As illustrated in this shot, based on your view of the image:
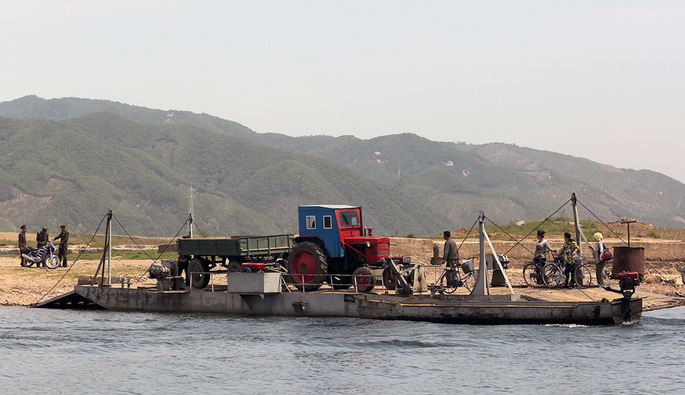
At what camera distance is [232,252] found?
25.6 metres

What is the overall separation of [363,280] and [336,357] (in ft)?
16.4

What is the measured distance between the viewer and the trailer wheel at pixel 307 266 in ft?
79.7

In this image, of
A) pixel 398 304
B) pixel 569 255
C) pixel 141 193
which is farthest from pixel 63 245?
pixel 141 193

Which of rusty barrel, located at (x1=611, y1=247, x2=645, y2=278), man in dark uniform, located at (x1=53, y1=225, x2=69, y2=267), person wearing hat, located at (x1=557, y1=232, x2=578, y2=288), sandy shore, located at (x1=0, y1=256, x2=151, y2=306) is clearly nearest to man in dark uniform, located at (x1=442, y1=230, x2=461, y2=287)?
person wearing hat, located at (x1=557, y1=232, x2=578, y2=288)

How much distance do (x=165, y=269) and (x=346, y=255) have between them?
620cm

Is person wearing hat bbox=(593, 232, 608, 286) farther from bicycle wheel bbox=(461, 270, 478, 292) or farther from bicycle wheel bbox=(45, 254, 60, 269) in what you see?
bicycle wheel bbox=(45, 254, 60, 269)

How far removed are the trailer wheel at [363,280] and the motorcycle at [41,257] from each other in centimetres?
1819

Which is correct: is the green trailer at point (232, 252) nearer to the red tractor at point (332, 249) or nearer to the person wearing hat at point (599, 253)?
the red tractor at point (332, 249)

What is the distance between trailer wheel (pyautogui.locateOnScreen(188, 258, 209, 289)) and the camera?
26797mm

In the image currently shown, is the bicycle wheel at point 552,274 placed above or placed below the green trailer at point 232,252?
below

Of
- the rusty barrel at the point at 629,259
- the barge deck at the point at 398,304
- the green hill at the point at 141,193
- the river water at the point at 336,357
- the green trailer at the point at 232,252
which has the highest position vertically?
the green hill at the point at 141,193

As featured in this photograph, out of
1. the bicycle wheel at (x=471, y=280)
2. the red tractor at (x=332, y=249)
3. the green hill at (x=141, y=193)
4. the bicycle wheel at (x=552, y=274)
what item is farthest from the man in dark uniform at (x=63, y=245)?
the green hill at (x=141, y=193)

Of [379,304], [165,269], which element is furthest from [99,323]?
[379,304]

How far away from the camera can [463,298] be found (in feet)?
76.5
